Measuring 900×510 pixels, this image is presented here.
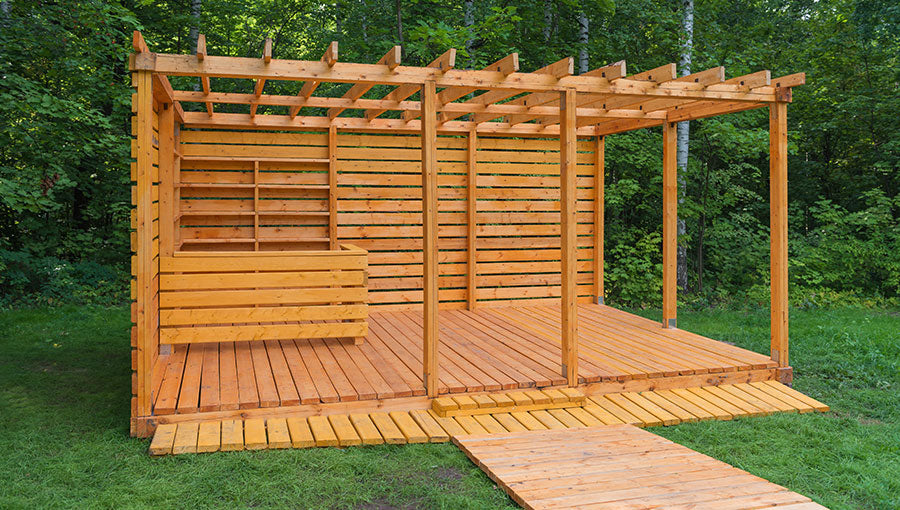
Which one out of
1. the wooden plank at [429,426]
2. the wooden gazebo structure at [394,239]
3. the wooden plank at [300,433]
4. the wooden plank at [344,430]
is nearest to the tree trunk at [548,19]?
the wooden gazebo structure at [394,239]

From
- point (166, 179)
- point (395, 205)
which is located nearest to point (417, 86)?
point (166, 179)

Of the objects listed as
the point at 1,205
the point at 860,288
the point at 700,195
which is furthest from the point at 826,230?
the point at 1,205

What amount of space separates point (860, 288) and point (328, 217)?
774cm

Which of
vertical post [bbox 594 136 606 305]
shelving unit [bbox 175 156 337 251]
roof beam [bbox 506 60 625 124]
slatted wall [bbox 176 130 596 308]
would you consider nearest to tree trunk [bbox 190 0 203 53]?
shelving unit [bbox 175 156 337 251]

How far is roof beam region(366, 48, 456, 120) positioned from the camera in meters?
4.90

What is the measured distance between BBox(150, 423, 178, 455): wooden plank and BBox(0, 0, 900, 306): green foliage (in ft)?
15.8

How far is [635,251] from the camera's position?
1053 centimetres

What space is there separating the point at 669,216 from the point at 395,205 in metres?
3.03

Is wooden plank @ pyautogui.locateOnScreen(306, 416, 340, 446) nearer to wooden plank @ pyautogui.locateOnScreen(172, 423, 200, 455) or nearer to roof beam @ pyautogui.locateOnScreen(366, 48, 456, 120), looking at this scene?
wooden plank @ pyautogui.locateOnScreen(172, 423, 200, 455)

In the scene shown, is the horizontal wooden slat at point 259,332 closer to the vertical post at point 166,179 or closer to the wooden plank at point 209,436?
the vertical post at point 166,179

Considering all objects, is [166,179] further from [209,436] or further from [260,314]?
[209,436]

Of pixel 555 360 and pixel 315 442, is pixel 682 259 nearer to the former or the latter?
pixel 555 360

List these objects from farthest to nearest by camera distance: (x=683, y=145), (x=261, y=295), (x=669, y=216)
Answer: (x=683, y=145) → (x=669, y=216) → (x=261, y=295)

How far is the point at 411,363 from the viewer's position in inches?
235
